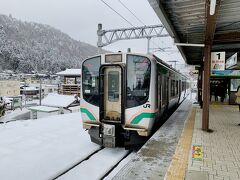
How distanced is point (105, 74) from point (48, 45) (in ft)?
292

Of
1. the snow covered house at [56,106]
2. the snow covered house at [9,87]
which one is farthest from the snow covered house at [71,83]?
the snow covered house at [9,87]

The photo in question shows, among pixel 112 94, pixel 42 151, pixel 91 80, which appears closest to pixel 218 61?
pixel 112 94

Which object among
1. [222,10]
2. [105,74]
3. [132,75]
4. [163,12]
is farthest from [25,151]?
[222,10]

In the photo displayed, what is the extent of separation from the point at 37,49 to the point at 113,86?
8178 centimetres

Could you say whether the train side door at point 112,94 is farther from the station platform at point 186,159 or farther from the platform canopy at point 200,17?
the platform canopy at point 200,17

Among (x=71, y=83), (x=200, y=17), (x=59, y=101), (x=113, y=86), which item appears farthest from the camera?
(x=71, y=83)

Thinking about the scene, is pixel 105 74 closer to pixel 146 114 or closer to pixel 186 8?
pixel 146 114

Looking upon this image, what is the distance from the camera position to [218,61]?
7660 mm

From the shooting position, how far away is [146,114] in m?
5.91

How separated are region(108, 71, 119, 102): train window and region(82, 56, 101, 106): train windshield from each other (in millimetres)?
361

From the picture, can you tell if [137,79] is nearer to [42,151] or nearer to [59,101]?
[42,151]

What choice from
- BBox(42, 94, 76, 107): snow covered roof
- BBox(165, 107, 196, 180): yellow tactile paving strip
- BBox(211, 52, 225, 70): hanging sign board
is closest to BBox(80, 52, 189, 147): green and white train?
BBox(165, 107, 196, 180): yellow tactile paving strip

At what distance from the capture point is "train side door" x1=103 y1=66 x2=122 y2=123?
6.30 m

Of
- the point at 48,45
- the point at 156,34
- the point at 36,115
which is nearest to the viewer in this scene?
the point at 156,34
